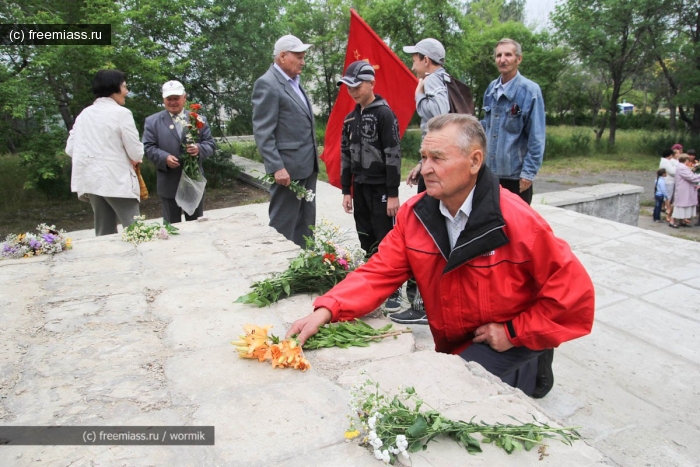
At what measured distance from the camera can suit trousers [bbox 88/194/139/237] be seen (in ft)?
15.3

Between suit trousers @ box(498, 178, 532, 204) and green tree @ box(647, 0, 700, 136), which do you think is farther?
green tree @ box(647, 0, 700, 136)

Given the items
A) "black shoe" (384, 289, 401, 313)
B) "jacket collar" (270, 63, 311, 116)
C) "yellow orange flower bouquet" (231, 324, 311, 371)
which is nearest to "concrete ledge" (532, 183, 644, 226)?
"black shoe" (384, 289, 401, 313)

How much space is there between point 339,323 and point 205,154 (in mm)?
3323

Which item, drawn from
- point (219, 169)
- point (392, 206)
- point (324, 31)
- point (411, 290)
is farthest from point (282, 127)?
point (324, 31)

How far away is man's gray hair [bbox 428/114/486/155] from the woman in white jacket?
321cm

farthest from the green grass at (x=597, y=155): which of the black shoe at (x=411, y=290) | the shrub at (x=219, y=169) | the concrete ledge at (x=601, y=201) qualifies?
the black shoe at (x=411, y=290)

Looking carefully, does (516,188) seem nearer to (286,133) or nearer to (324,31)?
(286,133)

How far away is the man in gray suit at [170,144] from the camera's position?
4.95 metres

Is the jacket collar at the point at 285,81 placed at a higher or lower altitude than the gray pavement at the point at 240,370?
higher

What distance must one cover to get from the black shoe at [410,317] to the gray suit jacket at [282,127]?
1552 mm

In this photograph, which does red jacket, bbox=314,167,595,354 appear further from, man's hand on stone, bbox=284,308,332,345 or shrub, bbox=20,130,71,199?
shrub, bbox=20,130,71,199

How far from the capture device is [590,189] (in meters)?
8.96

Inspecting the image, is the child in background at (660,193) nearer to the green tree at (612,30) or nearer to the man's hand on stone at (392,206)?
the man's hand on stone at (392,206)

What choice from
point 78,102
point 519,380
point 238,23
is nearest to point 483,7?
point 238,23
